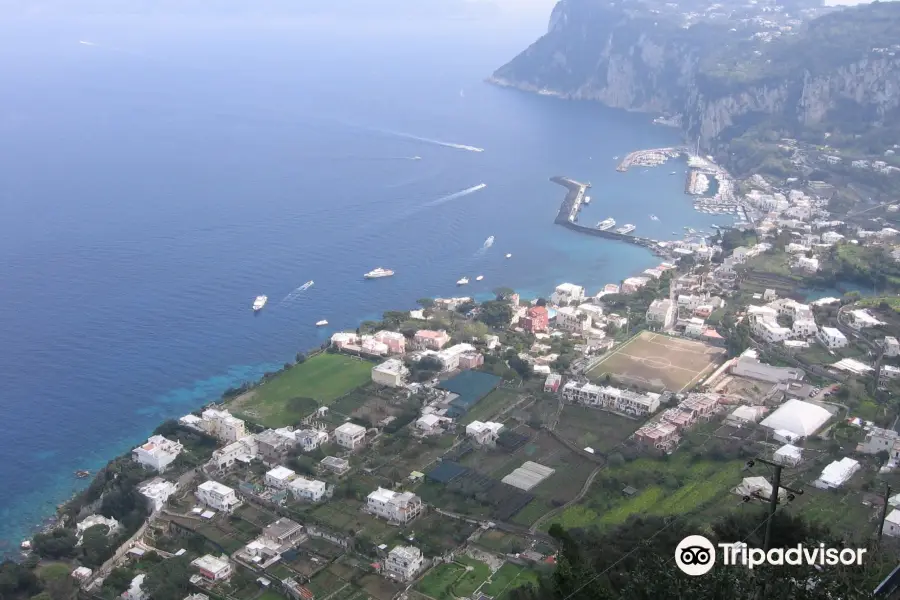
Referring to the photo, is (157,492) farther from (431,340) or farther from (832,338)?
(832,338)

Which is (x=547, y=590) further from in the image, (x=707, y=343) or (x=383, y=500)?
(x=707, y=343)

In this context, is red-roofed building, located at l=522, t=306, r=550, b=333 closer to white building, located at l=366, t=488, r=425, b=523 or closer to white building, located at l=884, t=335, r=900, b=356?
white building, located at l=884, t=335, r=900, b=356

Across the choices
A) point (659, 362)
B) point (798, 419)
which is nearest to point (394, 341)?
point (659, 362)

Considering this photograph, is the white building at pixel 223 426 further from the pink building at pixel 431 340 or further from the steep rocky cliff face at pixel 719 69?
the steep rocky cliff face at pixel 719 69

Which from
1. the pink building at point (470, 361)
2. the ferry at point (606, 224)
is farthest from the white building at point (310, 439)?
the ferry at point (606, 224)

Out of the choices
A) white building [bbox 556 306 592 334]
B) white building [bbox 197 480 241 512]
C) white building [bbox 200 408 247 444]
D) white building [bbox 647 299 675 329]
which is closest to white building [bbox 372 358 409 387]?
white building [bbox 200 408 247 444]

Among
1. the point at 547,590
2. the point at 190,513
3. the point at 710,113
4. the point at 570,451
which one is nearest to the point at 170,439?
the point at 190,513
